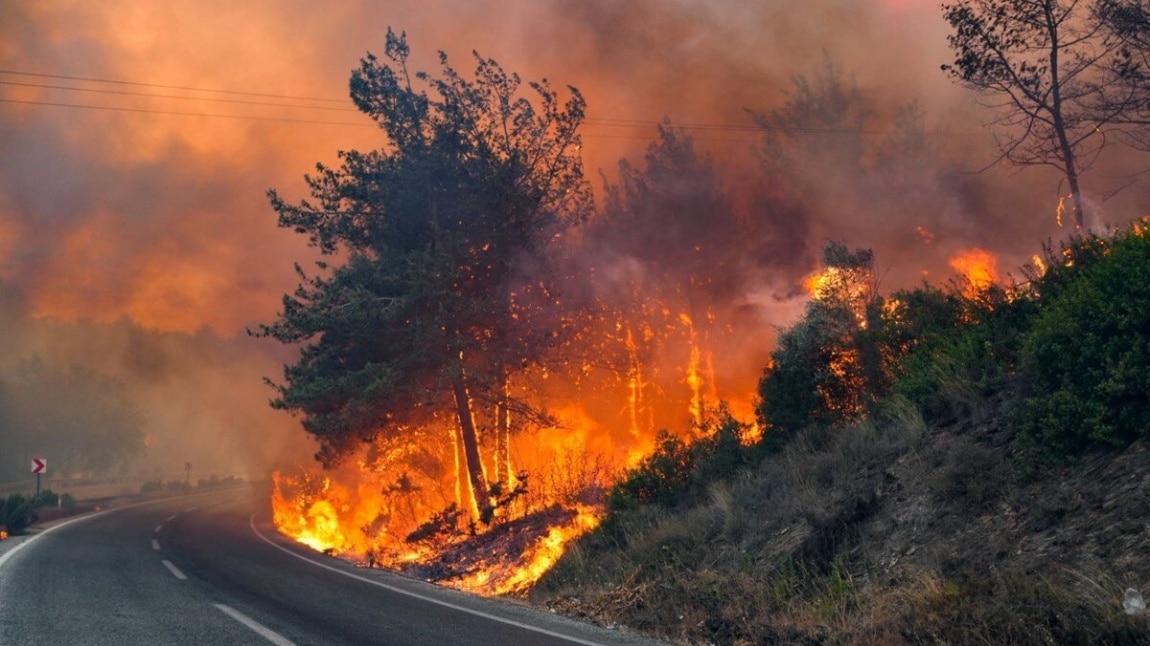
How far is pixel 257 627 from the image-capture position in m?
8.70

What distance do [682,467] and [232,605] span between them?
8.64 metres

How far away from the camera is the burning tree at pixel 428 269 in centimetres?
2081

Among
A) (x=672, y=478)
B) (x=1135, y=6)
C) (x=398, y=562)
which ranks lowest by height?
(x=398, y=562)

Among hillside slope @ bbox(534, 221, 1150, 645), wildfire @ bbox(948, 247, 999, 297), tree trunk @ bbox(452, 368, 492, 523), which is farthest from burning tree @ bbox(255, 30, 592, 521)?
wildfire @ bbox(948, 247, 999, 297)

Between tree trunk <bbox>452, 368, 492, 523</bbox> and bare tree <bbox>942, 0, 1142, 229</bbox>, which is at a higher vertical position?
bare tree <bbox>942, 0, 1142, 229</bbox>

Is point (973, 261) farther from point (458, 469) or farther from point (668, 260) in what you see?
point (458, 469)

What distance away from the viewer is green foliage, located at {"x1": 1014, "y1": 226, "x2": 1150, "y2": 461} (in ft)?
26.6

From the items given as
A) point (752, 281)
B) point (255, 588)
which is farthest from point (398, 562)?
point (752, 281)

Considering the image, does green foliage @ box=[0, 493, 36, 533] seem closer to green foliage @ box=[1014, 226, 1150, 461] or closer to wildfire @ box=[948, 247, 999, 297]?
green foliage @ box=[1014, 226, 1150, 461]

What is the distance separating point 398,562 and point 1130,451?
16.3 meters

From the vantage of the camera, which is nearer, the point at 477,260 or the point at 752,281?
the point at 477,260

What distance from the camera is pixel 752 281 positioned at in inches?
1523

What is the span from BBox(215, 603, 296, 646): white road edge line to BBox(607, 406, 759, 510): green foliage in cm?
772

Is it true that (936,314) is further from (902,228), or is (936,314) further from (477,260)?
(902,228)
